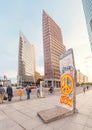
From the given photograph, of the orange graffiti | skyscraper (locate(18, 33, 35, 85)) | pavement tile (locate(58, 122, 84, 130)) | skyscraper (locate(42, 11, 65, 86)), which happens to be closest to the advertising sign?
the orange graffiti

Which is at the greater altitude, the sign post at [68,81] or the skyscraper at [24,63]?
the skyscraper at [24,63]

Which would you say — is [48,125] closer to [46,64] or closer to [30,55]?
[46,64]

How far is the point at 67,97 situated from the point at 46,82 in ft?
291

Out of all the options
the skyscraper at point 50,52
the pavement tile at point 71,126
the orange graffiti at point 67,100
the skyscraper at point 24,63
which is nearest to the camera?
the pavement tile at point 71,126

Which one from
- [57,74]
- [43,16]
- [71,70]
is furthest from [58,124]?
[43,16]

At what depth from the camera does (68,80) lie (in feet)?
24.5

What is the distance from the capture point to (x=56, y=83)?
98812mm

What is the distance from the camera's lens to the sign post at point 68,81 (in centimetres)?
712

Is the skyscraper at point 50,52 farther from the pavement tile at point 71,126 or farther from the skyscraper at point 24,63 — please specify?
the pavement tile at point 71,126

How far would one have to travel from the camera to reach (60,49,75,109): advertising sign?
7141mm

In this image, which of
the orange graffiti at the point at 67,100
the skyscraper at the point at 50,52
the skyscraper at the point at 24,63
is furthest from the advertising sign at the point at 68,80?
the skyscraper at the point at 24,63

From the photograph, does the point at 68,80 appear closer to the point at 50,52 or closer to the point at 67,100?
the point at 67,100

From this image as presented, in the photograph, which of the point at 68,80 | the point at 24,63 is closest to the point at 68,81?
the point at 68,80

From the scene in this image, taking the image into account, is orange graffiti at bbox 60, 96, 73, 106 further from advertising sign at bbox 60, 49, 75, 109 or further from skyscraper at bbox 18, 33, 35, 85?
skyscraper at bbox 18, 33, 35, 85
